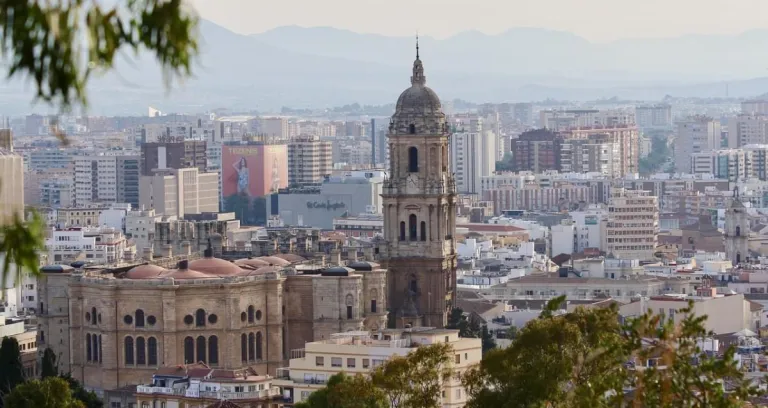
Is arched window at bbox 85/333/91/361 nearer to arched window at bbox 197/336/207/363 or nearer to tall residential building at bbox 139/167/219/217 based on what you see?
arched window at bbox 197/336/207/363

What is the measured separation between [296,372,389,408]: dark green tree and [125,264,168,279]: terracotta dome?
17050 mm

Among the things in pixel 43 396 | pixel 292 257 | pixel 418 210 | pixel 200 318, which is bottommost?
pixel 200 318

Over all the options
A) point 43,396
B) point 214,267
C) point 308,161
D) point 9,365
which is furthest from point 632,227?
point 43,396

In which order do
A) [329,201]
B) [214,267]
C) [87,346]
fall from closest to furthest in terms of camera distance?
[87,346]
[214,267]
[329,201]

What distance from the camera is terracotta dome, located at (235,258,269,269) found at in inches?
2594

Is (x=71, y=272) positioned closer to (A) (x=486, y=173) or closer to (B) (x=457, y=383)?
(B) (x=457, y=383)

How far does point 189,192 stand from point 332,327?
355ft

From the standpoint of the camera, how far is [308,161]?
193 meters

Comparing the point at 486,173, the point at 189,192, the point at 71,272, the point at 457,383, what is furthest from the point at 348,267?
the point at 486,173

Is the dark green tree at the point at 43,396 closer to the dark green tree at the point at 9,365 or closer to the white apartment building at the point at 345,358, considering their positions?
the white apartment building at the point at 345,358

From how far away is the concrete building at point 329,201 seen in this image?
15125cm

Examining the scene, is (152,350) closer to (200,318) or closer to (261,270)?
(200,318)

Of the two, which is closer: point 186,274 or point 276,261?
point 186,274

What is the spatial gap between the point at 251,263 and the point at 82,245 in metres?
44.2
